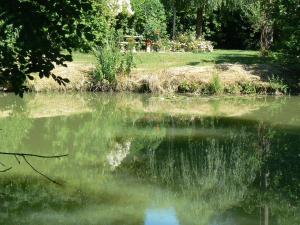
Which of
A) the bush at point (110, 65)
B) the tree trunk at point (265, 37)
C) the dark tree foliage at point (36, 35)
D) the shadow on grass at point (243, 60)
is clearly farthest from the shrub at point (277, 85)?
the dark tree foliage at point (36, 35)

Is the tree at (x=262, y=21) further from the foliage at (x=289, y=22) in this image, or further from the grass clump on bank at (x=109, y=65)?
the grass clump on bank at (x=109, y=65)

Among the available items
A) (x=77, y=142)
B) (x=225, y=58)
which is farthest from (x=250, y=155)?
(x=225, y=58)

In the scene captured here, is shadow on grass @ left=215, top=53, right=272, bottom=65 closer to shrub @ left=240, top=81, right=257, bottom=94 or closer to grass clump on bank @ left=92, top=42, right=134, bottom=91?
shrub @ left=240, top=81, right=257, bottom=94

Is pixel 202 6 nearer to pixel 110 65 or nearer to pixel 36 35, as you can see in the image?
pixel 110 65

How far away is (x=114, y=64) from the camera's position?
1908cm

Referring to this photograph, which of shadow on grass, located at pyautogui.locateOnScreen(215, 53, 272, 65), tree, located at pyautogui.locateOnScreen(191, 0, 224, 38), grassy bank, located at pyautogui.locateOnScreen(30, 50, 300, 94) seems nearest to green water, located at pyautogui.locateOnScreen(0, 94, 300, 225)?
grassy bank, located at pyautogui.locateOnScreen(30, 50, 300, 94)

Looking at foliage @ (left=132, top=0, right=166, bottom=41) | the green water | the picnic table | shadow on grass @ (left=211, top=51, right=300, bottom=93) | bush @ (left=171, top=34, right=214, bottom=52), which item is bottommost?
the green water

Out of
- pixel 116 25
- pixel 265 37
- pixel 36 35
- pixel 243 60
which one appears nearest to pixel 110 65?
pixel 243 60

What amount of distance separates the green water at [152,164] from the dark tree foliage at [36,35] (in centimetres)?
189

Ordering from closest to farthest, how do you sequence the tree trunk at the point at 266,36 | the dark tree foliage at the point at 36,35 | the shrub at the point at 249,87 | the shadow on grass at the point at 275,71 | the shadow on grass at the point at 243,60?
the dark tree foliage at the point at 36,35 < the shrub at the point at 249,87 < the shadow on grass at the point at 275,71 < the shadow on grass at the point at 243,60 < the tree trunk at the point at 266,36

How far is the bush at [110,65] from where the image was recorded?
1902 cm

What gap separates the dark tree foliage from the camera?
3.57m

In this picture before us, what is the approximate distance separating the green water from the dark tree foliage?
74.5 inches

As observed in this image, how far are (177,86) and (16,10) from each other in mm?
15786
